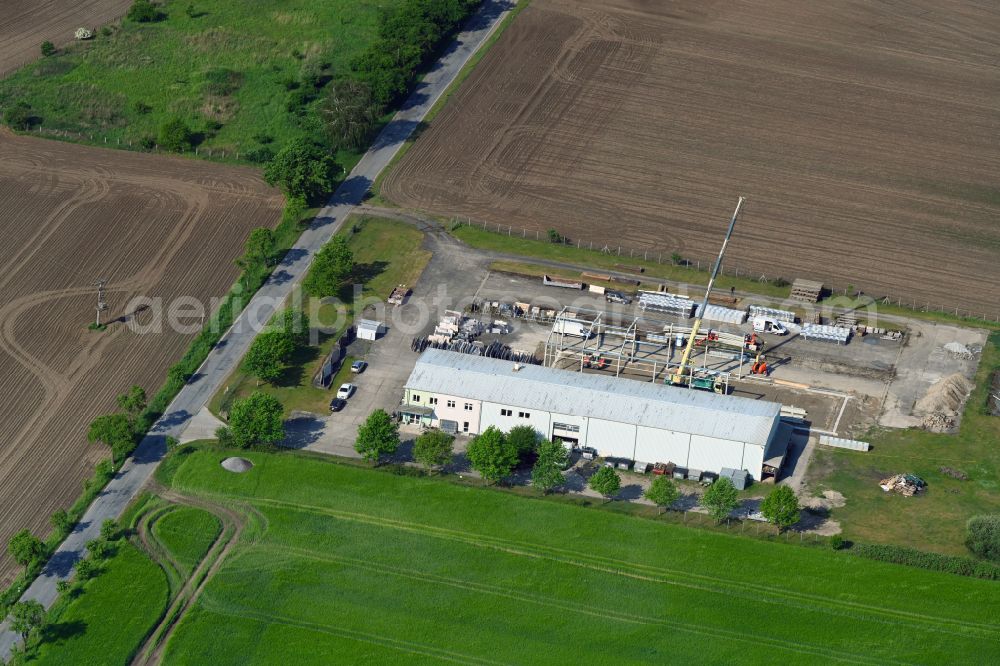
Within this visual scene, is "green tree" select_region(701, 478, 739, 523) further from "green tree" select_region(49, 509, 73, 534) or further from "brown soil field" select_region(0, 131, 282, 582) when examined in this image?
"brown soil field" select_region(0, 131, 282, 582)

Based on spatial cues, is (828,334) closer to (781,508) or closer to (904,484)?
(904,484)

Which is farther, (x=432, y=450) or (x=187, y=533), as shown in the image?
(x=432, y=450)

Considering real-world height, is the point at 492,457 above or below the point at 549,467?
above

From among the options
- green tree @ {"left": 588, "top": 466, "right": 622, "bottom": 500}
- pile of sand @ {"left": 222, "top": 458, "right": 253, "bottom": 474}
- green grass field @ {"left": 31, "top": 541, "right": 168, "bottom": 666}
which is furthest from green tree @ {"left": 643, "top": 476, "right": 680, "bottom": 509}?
green grass field @ {"left": 31, "top": 541, "right": 168, "bottom": 666}

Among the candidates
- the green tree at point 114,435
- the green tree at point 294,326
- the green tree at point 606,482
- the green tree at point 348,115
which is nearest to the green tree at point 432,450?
the green tree at point 606,482

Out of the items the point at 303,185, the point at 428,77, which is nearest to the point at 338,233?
the point at 303,185

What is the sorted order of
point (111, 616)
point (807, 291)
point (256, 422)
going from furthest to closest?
point (807, 291) → point (256, 422) → point (111, 616)

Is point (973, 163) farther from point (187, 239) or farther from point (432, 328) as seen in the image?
point (187, 239)

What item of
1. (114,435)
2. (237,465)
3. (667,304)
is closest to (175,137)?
(114,435)
